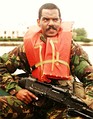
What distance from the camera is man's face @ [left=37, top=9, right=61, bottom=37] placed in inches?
129

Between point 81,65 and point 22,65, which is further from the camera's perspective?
point 22,65

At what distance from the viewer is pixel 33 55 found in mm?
3303

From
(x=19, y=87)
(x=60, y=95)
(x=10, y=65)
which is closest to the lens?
(x=60, y=95)

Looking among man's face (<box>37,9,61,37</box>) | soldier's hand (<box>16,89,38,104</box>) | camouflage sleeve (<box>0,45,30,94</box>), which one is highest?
man's face (<box>37,9,61,37</box>)

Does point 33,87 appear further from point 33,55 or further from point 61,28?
point 61,28

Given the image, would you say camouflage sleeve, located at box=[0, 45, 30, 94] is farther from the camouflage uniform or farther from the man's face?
the man's face

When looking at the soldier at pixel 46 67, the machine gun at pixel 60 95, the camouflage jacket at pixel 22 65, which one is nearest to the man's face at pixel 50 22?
the soldier at pixel 46 67

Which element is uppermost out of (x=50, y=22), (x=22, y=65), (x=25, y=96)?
(x=50, y=22)

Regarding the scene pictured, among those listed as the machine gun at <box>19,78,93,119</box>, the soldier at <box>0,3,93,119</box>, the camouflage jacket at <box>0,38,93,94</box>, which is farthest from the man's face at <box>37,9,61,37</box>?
the machine gun at <box>19,78,93,119</box>

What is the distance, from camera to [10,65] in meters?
3.38

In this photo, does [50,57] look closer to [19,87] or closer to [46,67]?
[46,67]

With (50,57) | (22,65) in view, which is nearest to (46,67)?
(50,57)

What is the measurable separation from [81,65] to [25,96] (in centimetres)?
49

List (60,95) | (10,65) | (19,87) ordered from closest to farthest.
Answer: (60,95)
(19,87)
(10,65)
